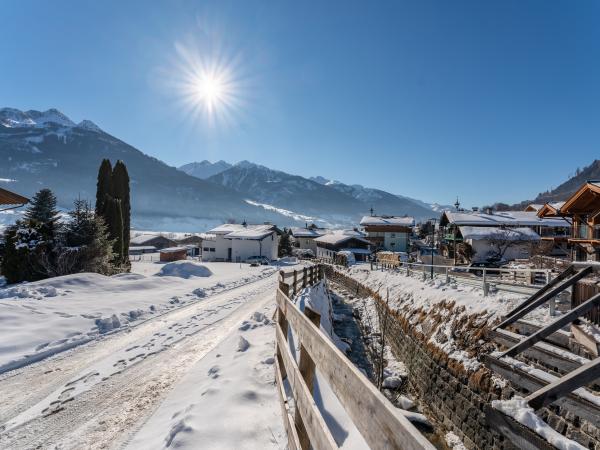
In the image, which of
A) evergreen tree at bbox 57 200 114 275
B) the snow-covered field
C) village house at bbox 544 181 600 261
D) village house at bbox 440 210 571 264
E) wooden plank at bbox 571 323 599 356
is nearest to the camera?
the snow-covered field

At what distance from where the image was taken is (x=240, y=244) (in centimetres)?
6144

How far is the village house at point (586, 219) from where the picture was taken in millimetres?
23703

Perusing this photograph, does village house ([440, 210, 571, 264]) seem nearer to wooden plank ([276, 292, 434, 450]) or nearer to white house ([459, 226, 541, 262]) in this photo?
white house ([459, 226, 541, 262])

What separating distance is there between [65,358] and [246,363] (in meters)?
4.29

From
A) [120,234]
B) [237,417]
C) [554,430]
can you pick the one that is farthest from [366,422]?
[120,234]

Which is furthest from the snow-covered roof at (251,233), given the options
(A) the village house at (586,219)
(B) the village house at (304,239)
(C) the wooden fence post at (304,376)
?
(C) the wooden fence post at (304,376)

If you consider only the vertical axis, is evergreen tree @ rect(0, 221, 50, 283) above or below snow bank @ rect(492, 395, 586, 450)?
above

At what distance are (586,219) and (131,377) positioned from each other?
109 feet

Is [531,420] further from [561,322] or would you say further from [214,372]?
[214,372]

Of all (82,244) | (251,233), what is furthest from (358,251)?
(82,244)

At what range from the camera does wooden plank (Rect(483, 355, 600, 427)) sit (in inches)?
205

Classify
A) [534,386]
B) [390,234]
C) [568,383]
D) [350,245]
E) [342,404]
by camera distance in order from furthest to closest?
1. [390,234]
2. [350,245]
3. [534,386]
4. [568,383]
5. [342,404]

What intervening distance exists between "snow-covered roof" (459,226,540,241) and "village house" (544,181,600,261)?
342 inches

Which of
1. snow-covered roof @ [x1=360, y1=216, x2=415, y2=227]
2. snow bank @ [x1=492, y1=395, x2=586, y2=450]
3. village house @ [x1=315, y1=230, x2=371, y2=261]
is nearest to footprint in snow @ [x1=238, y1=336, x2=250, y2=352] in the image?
snow bank @ [x1=492, y1=395, x2=586, y2=450]
